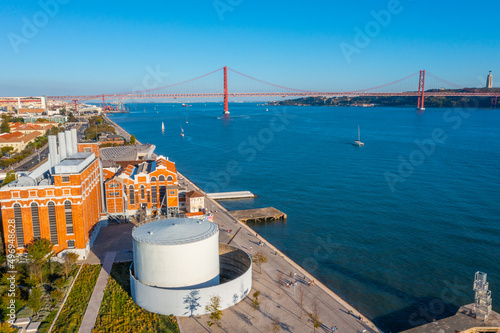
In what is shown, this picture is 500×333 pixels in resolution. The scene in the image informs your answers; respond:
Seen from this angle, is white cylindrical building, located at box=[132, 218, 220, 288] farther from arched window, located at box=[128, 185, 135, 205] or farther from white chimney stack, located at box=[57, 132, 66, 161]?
arched window, located at box=[128, 185, 135, 205]

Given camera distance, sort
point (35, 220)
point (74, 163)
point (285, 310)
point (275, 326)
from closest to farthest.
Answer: point (275, 326), point (285, 310), point (35, 220), point (74, 163)

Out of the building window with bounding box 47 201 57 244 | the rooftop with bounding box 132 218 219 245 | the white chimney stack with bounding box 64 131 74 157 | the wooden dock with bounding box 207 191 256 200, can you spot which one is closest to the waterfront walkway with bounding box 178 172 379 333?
the rooftop with bounding box 132 218 219 245

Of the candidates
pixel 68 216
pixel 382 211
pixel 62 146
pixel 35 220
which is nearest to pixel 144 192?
pixel 62 146

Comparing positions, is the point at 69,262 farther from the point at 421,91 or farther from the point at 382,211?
the point at 421,91

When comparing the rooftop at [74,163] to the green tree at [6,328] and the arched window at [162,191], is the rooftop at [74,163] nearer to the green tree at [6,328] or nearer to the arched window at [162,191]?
the arched window at [162,191]

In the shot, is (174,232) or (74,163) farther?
(74,163)

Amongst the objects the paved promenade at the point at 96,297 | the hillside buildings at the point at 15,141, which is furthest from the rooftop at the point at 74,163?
the hillside buildings at the point at 15,141

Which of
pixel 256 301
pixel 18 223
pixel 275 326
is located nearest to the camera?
pixel 275 326
